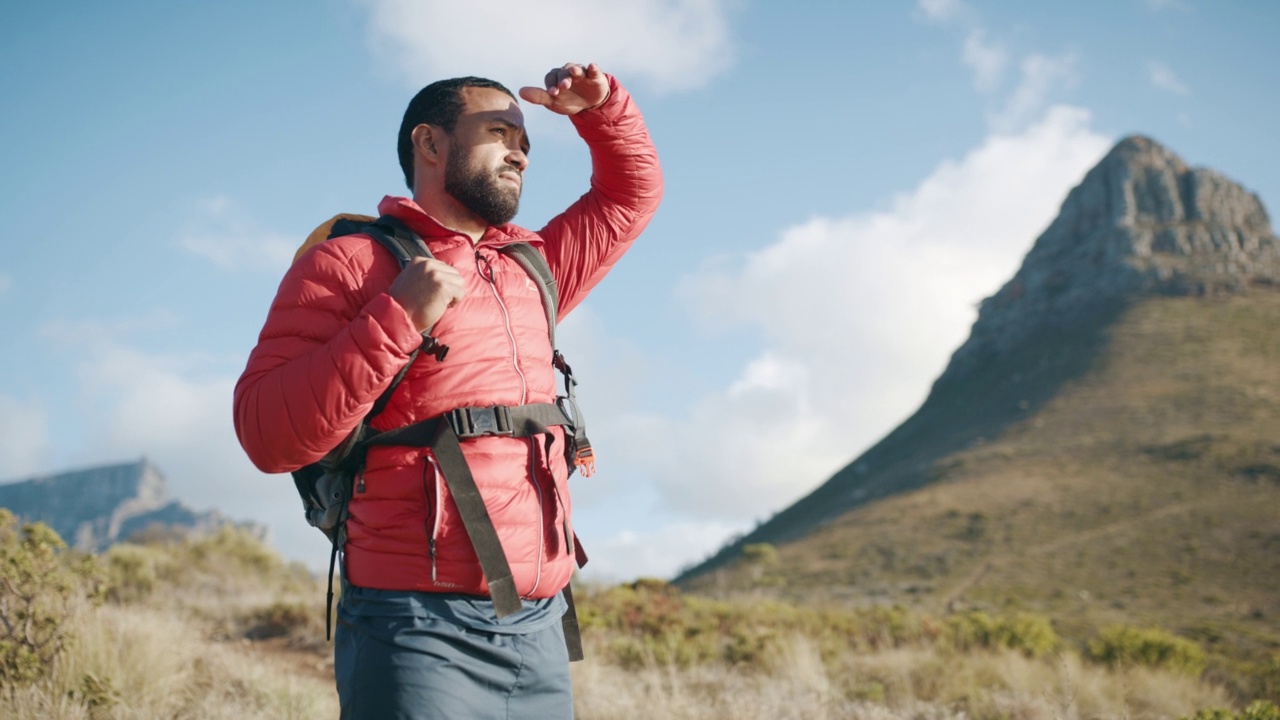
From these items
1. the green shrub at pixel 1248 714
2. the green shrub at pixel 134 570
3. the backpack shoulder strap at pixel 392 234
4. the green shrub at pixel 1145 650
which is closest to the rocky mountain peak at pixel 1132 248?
the green shrub at pixel 1145 650

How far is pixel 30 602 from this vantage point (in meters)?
5.22

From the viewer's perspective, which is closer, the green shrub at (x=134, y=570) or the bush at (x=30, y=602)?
the bush at (x=30, y=602)

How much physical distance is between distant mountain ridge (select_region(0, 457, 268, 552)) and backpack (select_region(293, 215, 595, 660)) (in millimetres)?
114789

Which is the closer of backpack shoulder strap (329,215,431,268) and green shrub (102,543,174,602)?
backpack shoulder strap (329,215,431,268)

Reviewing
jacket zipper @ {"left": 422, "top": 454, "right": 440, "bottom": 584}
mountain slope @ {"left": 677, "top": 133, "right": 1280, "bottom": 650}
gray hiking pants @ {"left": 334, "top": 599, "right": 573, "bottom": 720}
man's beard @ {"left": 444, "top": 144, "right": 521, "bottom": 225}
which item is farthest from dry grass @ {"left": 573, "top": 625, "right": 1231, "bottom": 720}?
mountain slope @ {"left": 677, "top": 133, "right": 1280, "bottom": 650}

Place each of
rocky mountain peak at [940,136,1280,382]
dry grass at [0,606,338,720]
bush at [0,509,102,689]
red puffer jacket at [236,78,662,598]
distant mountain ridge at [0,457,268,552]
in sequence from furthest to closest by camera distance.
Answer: distant mountain ridge at [0,457,268,552], rocky mountain peak at [940,136,1280,382], bush at [0,509,102,689], dry grass at [0,606,338,720], red puffer jacket at [236,78,662,598]

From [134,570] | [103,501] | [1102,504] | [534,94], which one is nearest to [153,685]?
[534,94]

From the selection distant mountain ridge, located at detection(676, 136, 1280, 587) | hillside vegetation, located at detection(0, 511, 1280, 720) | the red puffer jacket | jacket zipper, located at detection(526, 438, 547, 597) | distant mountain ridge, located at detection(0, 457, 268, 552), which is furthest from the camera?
distant mountain ridge, located at detection(0, 457, 268, 552)

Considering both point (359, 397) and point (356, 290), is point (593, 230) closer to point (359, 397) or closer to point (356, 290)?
point (356, 290)

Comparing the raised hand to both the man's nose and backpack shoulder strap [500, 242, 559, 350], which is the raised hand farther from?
backpack shoulder strap [500, 242, 559, 350]

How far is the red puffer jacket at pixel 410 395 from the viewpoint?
6.68 feet

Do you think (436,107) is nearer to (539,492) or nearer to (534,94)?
A: (534,94)

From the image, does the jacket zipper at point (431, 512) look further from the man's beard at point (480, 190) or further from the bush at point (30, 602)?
the bush at point (30, 602)

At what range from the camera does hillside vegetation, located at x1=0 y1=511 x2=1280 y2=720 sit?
5250 mm
